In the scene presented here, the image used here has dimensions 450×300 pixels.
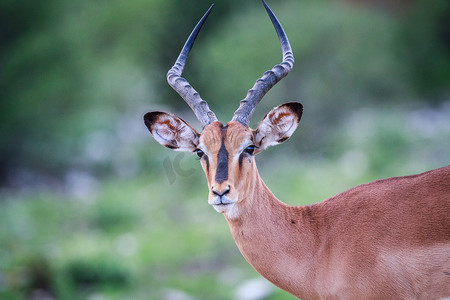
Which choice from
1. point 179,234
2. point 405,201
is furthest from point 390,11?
point 405,201

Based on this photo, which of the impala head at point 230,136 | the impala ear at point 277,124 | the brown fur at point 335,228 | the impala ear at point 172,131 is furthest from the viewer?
the impala ear at point 172,131

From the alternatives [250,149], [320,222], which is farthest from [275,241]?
[250,149]

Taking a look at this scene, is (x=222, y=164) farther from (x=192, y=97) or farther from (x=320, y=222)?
(x=320, y=222)

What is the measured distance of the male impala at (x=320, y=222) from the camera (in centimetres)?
480

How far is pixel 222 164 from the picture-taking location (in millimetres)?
4996

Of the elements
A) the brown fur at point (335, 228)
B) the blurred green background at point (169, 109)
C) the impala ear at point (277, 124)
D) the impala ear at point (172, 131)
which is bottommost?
the brown fur at point (335, 228)

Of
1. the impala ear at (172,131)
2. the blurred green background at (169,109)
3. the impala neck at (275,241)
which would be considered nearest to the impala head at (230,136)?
the impala ear at (172,131)

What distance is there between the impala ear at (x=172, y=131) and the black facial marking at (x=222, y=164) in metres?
0.41

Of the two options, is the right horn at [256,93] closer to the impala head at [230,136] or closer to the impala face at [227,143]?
the impala head at [230,136]

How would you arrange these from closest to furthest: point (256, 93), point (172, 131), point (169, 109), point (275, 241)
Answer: point (275, 241) < point (256, 93) < point (172, 131) < point (169, 109)

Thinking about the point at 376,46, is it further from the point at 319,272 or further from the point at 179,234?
the point at 319,272

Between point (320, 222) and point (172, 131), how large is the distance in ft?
5.24

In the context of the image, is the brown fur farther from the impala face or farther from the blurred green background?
the blurred green background

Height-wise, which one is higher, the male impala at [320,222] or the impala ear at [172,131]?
the impala ear at [172,131]
